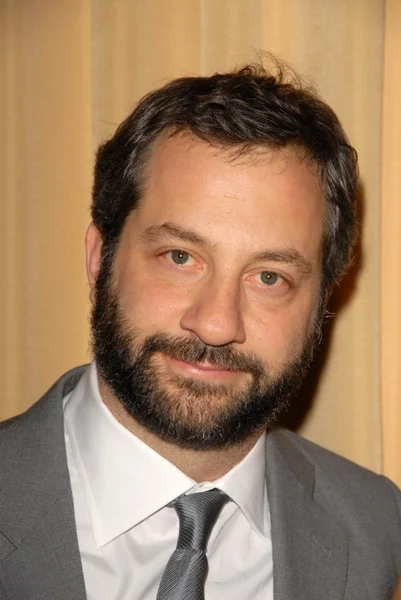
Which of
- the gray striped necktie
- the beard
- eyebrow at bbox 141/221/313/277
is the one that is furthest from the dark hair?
the gray striped necktie

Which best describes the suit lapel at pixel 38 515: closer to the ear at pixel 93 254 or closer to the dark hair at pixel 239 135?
the ear at pixel 93 254

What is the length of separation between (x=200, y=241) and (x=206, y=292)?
10cm

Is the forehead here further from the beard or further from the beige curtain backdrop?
the beige curtain backdrop

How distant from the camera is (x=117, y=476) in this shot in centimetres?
171

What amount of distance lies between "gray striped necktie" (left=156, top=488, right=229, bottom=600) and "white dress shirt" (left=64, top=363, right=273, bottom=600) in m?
0.03

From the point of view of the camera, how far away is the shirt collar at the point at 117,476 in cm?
169

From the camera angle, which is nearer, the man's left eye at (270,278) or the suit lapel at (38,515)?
the suit lapel at (38,515)

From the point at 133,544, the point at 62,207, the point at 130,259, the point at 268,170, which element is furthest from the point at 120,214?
the point at 133,544

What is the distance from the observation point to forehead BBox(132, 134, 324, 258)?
5.42 ft

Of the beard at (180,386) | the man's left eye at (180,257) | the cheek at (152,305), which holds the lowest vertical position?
the beard at (180,386)

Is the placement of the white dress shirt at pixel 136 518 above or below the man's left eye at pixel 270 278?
below

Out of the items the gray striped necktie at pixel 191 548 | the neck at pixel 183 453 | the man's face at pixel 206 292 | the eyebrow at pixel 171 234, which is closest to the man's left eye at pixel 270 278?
the man's face at pixel 206 292

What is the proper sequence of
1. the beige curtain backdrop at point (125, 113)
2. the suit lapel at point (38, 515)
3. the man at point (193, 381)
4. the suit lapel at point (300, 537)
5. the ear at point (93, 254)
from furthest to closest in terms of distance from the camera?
1. the beige curtain backdrop at point (125, 113)
2. the ear at point (93, 254)
3. the suit lapel at point (300, 537)
4. the man at point (193, 381)
5. the suit lapel at point (38, 515)

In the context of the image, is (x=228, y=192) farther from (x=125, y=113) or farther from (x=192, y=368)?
(x=125, y=113)
